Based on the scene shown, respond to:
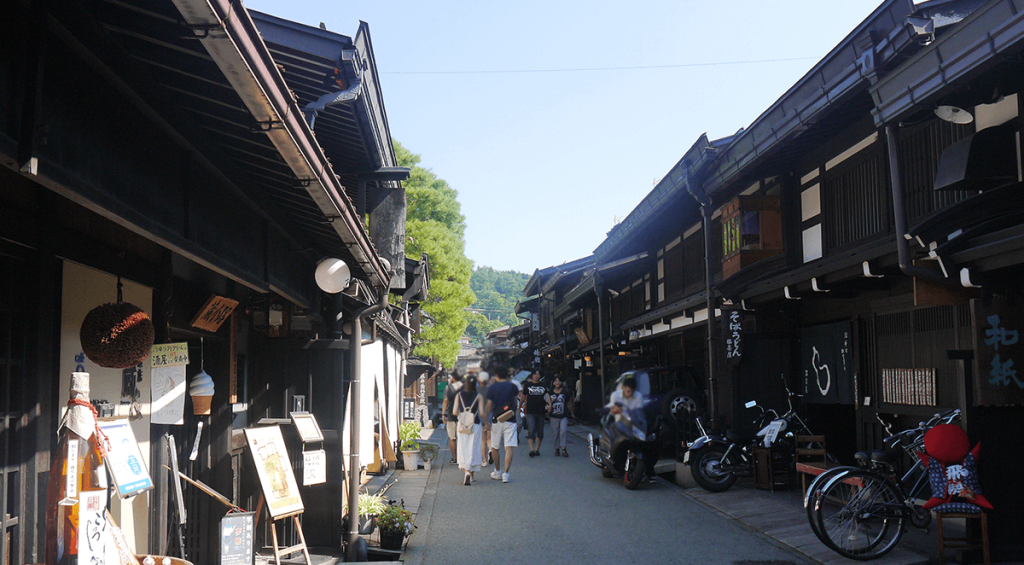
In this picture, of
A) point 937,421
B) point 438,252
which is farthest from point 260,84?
point 438,252

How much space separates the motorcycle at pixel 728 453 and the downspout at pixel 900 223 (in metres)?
4.58

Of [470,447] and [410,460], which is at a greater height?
[470,447]

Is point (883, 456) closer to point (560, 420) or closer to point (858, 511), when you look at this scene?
point (858, 511)

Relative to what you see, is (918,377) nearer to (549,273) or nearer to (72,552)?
(72,552)

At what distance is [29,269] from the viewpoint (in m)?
4.27

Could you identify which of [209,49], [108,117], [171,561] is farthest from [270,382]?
[209,49]

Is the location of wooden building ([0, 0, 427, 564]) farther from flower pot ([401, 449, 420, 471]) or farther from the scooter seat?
flower pot ([401, 449, 420, 471])

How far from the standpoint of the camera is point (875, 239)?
413 inches

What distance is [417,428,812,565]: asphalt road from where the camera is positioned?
859cm

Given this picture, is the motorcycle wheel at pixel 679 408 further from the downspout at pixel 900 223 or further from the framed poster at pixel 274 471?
the framed poster at pixel 274 471

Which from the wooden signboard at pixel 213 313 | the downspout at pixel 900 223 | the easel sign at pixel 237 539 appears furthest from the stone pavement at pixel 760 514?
the wooden signboard at pixel 213 313

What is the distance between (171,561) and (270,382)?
4.03 metres

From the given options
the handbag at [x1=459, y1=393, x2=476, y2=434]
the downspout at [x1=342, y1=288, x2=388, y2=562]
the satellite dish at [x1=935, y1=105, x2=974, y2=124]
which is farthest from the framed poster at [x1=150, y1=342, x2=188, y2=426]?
the handbag at [x1=459, y1=393, x2=476, y2=434]

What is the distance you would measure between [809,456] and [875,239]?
11.8ft
